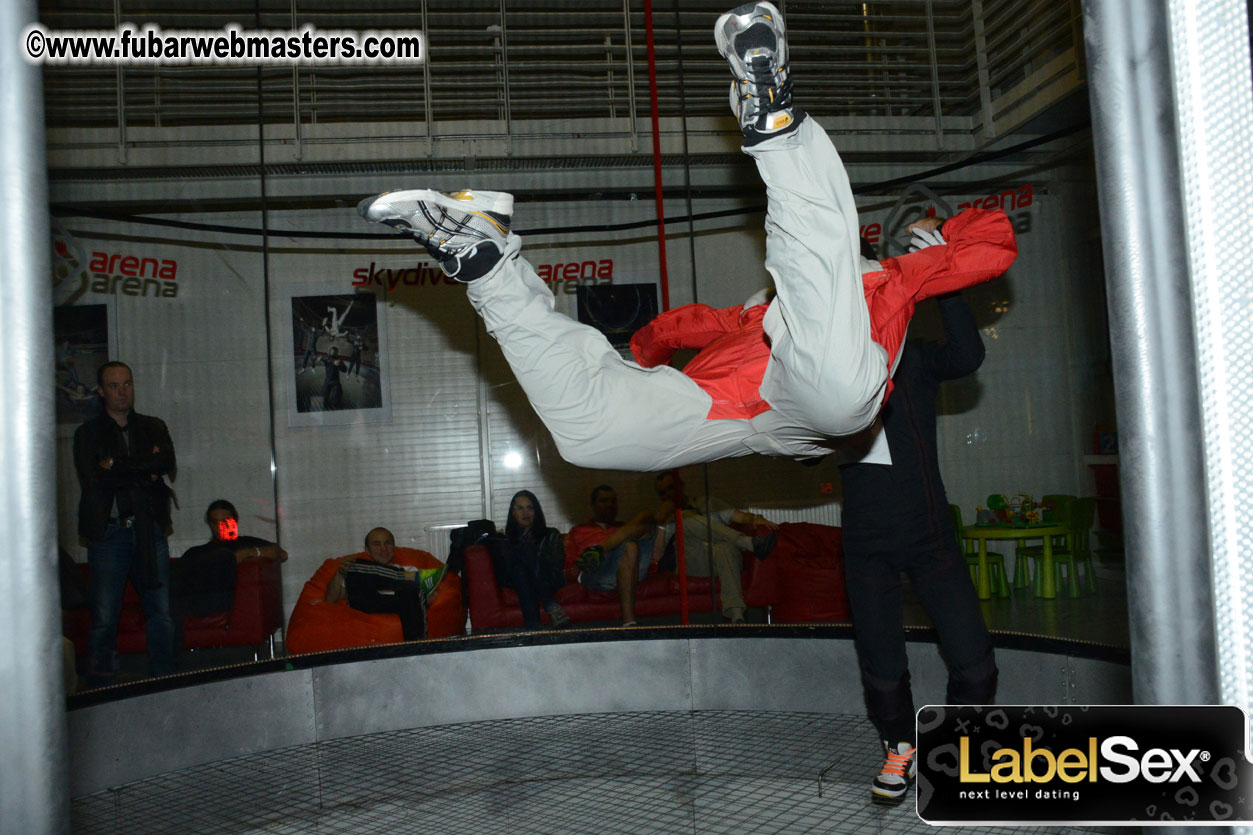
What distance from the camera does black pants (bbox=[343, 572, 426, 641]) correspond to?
470 centimetres

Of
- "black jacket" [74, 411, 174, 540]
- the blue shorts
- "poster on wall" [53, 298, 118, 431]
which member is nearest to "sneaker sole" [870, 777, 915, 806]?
the blue shorts

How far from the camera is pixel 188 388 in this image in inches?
185

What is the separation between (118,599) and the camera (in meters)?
4.29

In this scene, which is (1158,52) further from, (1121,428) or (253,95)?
(253,95)

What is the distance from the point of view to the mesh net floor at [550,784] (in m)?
3.00

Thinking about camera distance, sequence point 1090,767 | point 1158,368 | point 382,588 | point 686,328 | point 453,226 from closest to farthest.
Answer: point 1158,368, point 1090,767, point 453,226, point 686,328, point 382,588

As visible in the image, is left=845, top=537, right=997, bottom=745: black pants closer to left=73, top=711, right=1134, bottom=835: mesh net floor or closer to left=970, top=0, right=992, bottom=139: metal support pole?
left=73, top=711, right=1134, bottom=835: mesh net floor

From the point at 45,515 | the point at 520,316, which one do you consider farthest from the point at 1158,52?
the point at 520,316

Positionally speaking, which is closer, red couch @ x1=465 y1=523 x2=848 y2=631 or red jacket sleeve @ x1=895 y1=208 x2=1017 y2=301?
red jacket sleeve @ x1=895 y1=208 x2=1017 y2=301

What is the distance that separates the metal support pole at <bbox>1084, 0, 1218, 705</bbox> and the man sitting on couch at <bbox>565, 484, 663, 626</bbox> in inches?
152

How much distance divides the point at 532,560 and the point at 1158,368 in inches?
164

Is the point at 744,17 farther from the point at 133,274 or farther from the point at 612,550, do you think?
the point at 133,274

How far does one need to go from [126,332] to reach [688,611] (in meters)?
3.14

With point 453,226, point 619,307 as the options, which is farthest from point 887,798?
point 619,307
